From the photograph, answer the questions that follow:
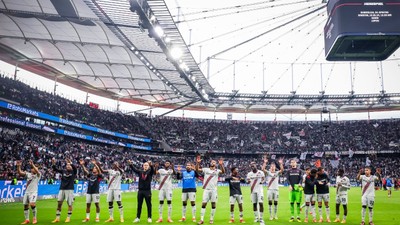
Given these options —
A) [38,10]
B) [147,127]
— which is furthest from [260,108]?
[38,10]

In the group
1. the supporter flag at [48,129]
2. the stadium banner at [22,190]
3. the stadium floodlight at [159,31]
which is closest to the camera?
the stadium banner at [22,190]

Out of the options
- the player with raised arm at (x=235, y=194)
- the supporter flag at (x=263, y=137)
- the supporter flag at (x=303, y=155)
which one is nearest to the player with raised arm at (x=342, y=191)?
the player with raised arm at (x=235, y=194)

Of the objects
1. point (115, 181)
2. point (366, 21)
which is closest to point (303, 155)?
point (115, 181)

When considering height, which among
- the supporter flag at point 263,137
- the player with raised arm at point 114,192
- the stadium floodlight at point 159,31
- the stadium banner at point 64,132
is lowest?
the player with raised arm at point 114,192

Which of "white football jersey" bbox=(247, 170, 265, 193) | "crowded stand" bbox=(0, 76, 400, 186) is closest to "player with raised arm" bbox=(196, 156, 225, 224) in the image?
"white football jersey" bbox=(247, 170, 265, 193)

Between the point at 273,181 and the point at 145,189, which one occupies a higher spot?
the point at 273,181

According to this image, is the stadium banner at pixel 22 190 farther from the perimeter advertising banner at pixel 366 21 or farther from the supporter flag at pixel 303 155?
the supporter flag at pixel 303 155

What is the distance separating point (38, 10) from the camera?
102ft

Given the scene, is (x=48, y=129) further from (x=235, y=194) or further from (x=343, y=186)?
(x=343, y=186)

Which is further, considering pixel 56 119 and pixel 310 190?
pixel 56 119

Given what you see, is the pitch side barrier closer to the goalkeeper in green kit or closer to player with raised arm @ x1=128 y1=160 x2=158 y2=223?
player with raised arm @ x1=128 y1=160 x2=158 y2=223

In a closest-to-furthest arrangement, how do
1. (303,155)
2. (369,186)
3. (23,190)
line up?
1. (369,186)
2. (23,190)
3. (303,155)

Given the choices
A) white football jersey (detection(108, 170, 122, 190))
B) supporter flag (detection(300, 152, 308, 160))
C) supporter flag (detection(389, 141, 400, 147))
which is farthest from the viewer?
supporter flag (detection(300, 152, 308, 160))

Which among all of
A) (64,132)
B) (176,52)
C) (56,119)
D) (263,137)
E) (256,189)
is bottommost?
(256,189)
